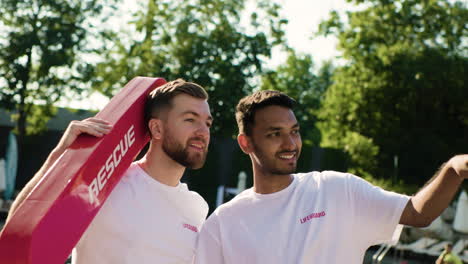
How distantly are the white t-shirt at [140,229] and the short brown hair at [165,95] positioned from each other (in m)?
0.35

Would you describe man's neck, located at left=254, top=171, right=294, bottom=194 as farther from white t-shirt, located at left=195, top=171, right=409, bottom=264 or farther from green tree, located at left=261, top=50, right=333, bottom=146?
green tree, located at left=261, top=50, right=333, bottom=146

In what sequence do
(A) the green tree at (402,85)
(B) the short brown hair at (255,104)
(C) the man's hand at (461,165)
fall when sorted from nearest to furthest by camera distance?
1. (C) the man's hand at (461,165)
2. (B) the short brown hair at (255,104)
3. (A) the green tree at (402,85)

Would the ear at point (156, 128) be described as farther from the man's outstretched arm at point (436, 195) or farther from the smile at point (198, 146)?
the man's outstretched arm at point (436, 195)

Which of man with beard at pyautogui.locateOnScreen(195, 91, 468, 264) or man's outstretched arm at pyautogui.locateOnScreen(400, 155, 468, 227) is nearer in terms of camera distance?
man's outstretched arm at pyautogui.locateOnScreen(400, 155, 468, 227)

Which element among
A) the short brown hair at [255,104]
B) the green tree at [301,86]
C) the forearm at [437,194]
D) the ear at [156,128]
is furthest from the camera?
the green tree at [301,86]

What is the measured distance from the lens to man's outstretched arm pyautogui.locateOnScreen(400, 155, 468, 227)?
2.12 m

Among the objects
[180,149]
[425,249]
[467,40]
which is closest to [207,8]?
[467,40]

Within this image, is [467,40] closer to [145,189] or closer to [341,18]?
[341,18]

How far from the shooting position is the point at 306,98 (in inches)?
1433

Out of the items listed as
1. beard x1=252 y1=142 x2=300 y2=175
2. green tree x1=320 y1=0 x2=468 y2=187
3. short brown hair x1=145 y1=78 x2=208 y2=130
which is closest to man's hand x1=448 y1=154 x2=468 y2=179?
beard x1=252 y1=142 x2=300 y2=175

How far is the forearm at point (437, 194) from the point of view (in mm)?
2184

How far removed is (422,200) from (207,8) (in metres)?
20.7

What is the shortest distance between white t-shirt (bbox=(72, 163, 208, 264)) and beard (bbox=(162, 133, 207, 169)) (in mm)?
150

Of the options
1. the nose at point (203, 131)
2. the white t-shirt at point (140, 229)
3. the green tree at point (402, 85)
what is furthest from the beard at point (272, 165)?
the green tree at point (402, 85)
